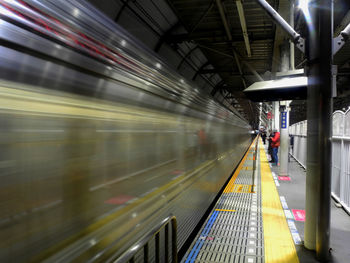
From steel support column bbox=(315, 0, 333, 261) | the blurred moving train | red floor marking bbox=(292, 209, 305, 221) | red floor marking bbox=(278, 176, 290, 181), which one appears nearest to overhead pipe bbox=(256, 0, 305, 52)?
steel support column bbox=(315, 0, 333, 261)

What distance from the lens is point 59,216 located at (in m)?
1.45

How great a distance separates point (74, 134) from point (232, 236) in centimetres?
306

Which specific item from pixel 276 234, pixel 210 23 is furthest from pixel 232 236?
pixel 210 23

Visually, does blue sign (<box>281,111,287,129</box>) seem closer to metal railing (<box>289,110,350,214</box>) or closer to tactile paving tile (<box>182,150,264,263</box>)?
metal railing (<box>289,110,350,214</box>)

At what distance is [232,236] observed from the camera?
3822 millimetres

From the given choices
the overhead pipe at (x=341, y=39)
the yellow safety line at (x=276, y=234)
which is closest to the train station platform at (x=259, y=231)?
the yellow safety line at (x=276, y=234)

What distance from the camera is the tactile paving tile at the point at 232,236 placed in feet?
10.7

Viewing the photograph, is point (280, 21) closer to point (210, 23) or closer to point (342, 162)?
point (342, 162)

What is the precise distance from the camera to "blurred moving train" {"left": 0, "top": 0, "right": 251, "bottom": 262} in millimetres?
1220

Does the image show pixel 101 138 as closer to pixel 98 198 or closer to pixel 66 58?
pixel 98 198

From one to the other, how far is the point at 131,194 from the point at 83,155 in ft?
2.37

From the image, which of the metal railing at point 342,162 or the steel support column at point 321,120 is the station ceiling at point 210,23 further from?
the steel support column at point 321,120

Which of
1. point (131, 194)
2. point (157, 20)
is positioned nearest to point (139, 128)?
point (131, 194)

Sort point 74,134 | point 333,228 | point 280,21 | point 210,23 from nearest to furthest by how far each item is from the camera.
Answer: point 74,134 < point 280,21 < point 333,228 < point 210,23
